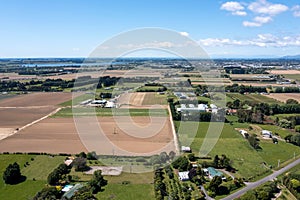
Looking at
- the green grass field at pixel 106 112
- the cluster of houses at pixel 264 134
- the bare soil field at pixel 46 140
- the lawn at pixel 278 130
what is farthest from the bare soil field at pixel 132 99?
the lawn at pixel 278 130

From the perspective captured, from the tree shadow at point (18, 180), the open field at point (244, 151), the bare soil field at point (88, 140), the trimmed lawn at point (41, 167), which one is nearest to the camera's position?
the tree shadow at point (18, 180)

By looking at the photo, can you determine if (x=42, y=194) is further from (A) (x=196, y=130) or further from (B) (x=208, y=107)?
(B) (x=208, y=107)

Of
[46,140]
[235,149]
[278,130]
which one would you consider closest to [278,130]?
[278,130]

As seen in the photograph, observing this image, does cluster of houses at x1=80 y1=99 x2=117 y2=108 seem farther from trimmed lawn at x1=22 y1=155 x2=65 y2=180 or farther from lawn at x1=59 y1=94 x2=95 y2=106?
trimmed lawn at x1=22 y1=155 x2=65 y2=180

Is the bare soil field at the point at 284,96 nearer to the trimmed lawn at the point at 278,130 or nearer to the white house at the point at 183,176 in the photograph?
the trimmed lawn at the point at 278,130

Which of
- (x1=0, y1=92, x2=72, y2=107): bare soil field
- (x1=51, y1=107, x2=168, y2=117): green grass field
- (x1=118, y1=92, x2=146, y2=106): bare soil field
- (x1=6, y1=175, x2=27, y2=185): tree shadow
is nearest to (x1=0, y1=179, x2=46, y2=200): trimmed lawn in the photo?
(x1=6, y1=175, x2=27, y2=185): tree shadow

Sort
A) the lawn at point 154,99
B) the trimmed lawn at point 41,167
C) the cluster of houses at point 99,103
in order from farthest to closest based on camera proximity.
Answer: the lawn at point 154,99
the cluster of houses at point 99,103
the trimmed lawn at point 41,167
